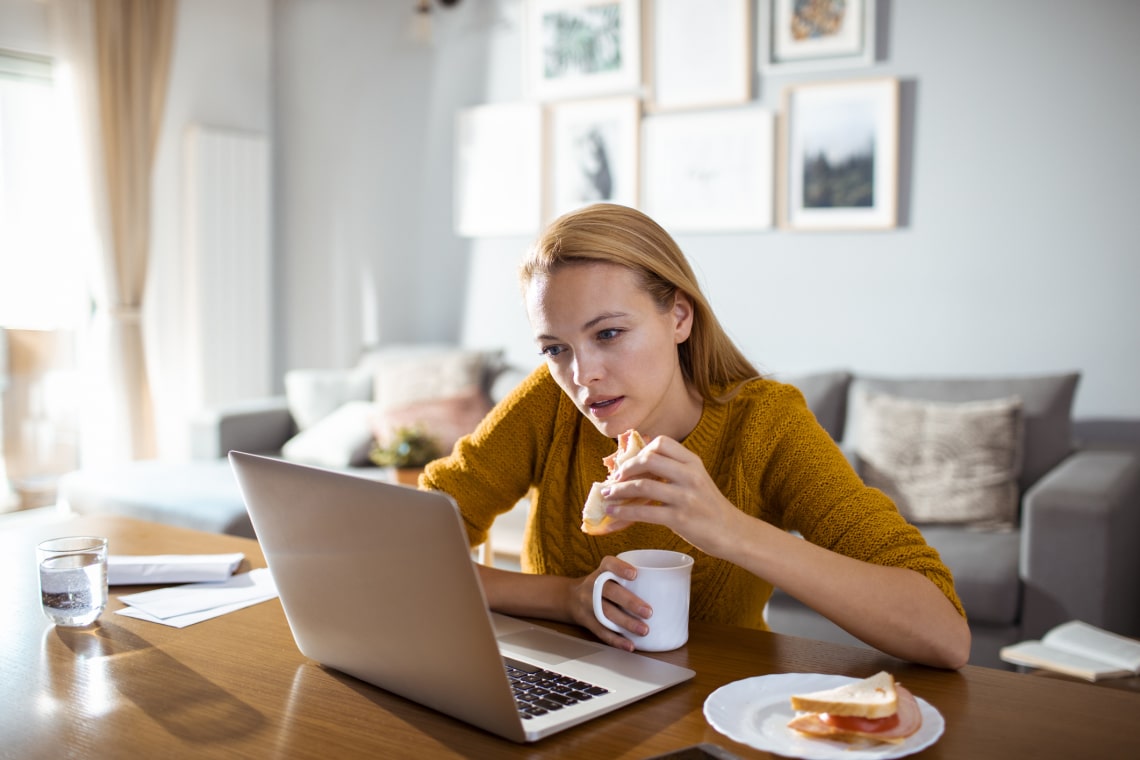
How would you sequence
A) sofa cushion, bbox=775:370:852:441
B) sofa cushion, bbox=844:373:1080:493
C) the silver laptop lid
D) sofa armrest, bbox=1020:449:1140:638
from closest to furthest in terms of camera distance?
1. the silver laptop lid
2. sofa armrest, bbox=1020:449:1140:638
3. sofa cushion, bbox=844:373:1080:493
4. sofa cushion, bbox=775:370:852:441

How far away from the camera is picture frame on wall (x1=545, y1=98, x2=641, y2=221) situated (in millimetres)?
4160

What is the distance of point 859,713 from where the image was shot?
840 mm

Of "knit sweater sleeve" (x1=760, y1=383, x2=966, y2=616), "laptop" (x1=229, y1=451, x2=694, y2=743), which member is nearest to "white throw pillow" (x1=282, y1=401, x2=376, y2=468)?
"knit sweater sleeve" (x1=760, y1=383, x2=966, y2=616)

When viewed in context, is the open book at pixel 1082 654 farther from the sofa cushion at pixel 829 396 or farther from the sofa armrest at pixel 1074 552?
the sofa cushion at pixel 829 396

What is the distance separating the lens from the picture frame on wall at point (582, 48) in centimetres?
413

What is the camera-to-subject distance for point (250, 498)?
1028mm

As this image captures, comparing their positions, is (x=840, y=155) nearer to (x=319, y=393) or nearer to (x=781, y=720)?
(x=319, y=393)

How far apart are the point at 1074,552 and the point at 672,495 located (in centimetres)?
197

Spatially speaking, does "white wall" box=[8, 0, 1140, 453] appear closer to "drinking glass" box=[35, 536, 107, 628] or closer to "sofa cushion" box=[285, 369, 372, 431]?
"sofa cushion" box=[285, 369, 372, 431]

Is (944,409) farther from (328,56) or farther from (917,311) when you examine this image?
(328,56)

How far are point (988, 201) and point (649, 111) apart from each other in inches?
55.1

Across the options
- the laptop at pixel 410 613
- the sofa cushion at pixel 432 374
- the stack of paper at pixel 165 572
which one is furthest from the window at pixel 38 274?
the laptop at pixel 410 613

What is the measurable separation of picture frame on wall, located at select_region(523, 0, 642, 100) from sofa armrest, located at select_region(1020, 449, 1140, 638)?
7.89ft

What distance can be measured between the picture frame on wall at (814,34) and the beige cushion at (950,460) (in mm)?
1368
